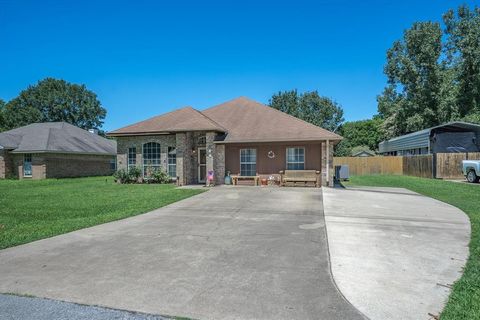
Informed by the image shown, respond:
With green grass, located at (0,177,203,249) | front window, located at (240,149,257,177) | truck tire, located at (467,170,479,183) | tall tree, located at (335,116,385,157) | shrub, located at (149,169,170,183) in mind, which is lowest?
green grass, located at (0,177,203,249)

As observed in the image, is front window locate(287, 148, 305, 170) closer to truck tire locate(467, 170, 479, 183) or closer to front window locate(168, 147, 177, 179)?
front window locate(168, 147, 177, 179)

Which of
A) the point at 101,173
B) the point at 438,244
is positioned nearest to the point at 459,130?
the point at 438,244

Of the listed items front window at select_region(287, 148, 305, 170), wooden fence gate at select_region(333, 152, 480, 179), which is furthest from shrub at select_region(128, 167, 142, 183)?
wooden fence gate at select_region(333, 152, 480, 179)

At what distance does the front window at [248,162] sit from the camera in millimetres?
18422

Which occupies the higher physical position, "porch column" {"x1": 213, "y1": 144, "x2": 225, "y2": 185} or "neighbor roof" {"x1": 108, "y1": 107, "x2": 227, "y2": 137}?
"neighbor roof" {"x1": 108, "y1": 107, "x2": 227, "y2": 137}

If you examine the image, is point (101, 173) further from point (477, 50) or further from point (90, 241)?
point (477, 50)

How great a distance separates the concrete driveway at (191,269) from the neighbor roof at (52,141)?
20.9 meters

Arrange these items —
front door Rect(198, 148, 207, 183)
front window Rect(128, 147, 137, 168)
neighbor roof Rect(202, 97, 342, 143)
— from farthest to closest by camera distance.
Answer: front window Rect(128, 147, 137, 168), front door Rect(198, 148, 207, 183), neighbor roof Rect(202, 97, 342, 143)

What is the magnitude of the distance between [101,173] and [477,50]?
39.2m

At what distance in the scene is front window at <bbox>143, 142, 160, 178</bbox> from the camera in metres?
19.9

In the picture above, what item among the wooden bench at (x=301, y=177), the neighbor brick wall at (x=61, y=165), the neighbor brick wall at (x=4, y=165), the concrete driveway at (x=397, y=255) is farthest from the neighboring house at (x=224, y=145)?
the neighbor brick wall at (x=4, y=165)

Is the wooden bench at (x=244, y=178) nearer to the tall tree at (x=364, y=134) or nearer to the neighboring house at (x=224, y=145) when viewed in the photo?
the neighboring house at (x=224, y=145)

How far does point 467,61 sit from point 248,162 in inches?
1152

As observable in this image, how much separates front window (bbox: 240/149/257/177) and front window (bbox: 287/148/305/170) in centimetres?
192
